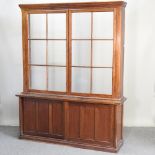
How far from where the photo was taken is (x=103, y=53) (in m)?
4.60

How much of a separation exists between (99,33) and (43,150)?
1838 mm

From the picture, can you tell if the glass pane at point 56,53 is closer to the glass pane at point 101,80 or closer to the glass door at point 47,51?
the glass door at point 47,51

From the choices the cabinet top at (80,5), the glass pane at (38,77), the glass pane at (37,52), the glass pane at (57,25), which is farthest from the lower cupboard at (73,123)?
the cabinet top at (80,5)

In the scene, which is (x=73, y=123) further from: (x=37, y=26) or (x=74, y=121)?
(x=37, y=26)

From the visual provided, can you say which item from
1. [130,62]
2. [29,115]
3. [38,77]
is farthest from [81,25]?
[29,115]

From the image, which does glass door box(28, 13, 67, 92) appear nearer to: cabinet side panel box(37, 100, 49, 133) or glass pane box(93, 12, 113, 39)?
cabinet side panel box(37, 100, 49, 133)

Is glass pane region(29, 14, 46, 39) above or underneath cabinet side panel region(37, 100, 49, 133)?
above

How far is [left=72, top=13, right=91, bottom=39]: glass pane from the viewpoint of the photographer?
14.8 ft

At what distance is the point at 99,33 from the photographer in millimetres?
4570

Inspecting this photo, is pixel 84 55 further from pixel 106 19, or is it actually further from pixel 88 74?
pixel 106 19

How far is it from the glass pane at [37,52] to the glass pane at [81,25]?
0.55 meters

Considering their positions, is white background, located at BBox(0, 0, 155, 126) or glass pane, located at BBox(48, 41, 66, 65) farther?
white background, located at BBox(0, 0, 155, 126)

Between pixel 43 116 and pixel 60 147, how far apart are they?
55 centimetres

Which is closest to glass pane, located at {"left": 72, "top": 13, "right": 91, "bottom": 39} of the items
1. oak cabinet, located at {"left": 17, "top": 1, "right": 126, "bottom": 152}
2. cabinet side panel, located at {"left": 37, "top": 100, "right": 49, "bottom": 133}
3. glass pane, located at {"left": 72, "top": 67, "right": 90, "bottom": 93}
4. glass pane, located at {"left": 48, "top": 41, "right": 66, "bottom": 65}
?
oak cabinet, located at {"left": 17, "top": 1, "right": 126, "bottom": 152}
